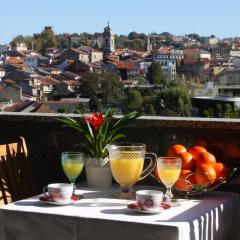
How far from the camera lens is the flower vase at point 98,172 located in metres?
2.41

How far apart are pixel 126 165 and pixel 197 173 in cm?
26

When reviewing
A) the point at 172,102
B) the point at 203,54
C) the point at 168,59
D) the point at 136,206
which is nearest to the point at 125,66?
the point at 168,59

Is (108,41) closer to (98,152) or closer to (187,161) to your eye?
(98,152)

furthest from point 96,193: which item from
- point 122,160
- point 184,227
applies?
point 184,227

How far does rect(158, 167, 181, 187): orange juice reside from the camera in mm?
2066

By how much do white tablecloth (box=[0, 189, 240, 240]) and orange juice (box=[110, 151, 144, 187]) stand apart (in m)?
0.09

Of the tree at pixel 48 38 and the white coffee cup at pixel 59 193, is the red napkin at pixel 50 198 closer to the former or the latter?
the white coffee cup at pixel 59 193

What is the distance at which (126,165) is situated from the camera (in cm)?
216

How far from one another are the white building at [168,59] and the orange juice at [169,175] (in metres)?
74.1

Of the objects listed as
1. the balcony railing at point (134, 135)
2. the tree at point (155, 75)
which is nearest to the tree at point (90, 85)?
the tree at point (155, 75)

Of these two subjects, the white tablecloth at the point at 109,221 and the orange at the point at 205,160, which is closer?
the white tablecloth at the point at 109,221

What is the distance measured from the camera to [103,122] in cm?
250

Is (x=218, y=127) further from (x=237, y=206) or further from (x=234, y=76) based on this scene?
(x=234, y=76)

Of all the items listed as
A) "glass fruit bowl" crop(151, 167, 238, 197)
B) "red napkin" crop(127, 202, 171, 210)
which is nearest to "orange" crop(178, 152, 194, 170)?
"glass fruit bowl" crop(151, 167, 238, 197)
